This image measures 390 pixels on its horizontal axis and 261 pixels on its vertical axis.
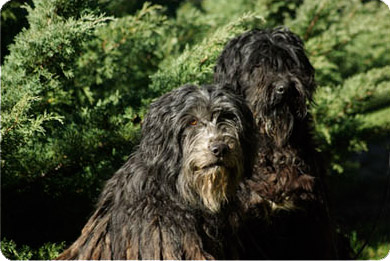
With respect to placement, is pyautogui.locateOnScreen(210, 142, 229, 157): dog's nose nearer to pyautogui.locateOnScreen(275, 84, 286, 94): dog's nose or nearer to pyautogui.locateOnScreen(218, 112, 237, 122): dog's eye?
pyautogui.locateOnScreen(218, 112, 237, 122): dog's eye

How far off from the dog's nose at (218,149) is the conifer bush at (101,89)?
103cm

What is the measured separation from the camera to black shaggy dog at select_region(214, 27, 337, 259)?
351 centimetres

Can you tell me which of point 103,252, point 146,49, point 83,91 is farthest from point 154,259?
point 146,49

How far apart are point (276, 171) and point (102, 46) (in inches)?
78.8

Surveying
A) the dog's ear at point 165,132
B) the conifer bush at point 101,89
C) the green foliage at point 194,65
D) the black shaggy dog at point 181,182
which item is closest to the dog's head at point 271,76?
the green foliage at point 194,65

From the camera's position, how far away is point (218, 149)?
2.70 metres

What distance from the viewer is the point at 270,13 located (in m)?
6.03

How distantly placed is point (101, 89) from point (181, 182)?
91.6 inches

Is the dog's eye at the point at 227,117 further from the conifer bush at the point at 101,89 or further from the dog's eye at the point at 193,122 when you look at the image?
the conifer bush at the point at 101,89

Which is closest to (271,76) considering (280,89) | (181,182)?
(280,89)

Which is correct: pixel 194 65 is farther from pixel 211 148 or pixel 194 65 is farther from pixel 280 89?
pixel 211 148

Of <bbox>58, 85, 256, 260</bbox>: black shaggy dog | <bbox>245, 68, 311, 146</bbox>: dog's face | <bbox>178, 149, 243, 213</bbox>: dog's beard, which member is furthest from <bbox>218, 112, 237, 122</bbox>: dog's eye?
<bbox>245, 68, 311, 146</bbox>: dog's face

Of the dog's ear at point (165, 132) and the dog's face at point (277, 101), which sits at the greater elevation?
the dog's ear at point (165, 132)

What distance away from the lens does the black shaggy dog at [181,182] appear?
9.09ft
